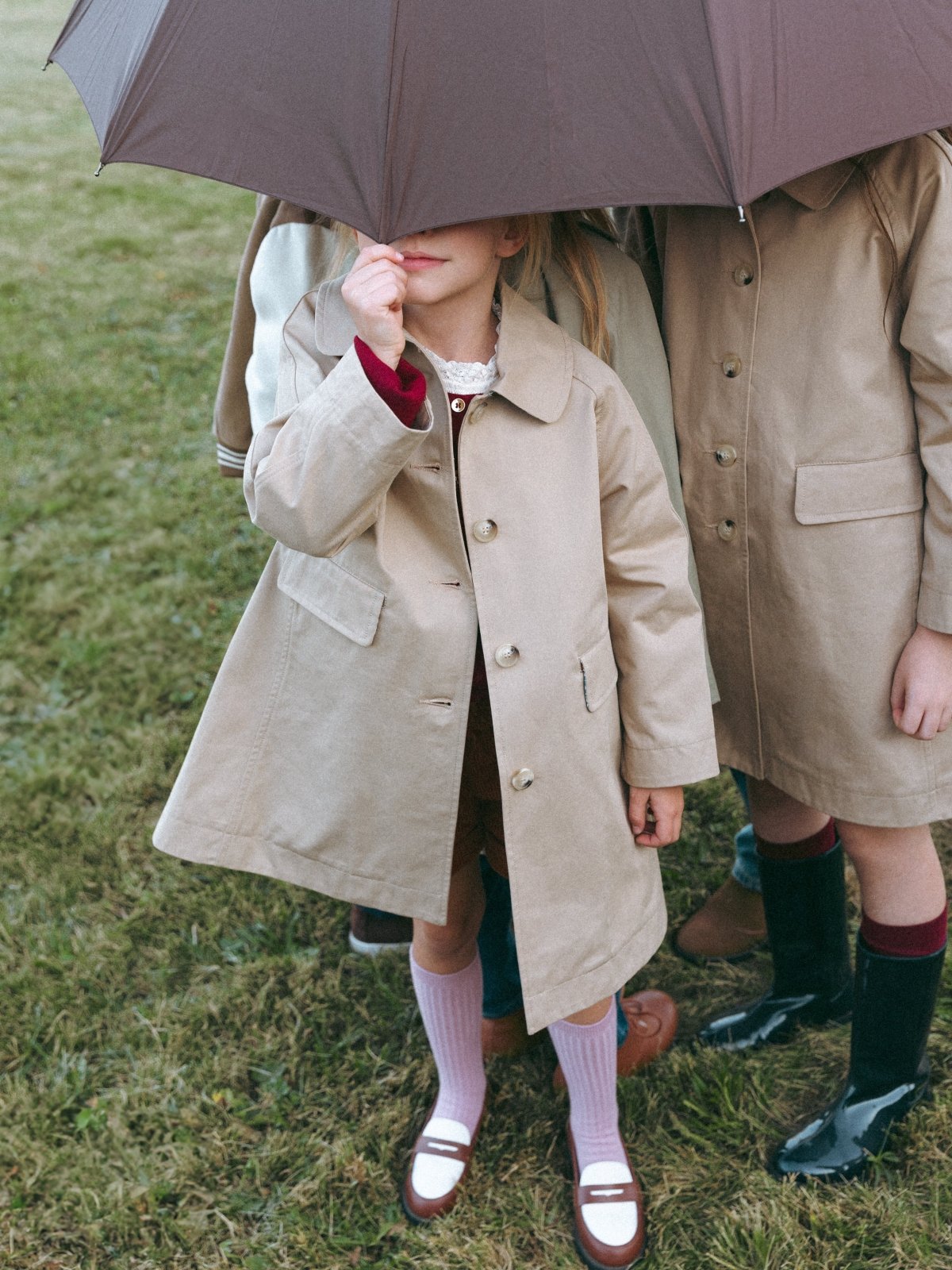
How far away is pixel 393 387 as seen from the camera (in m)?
1.67

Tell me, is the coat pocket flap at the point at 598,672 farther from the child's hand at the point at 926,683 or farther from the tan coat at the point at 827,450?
the child's hand at the point at 926,683

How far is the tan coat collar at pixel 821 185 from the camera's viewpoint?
1836 mm

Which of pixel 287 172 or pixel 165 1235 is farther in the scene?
pixel 165 1235

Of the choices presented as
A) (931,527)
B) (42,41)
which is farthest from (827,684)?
(42,41)

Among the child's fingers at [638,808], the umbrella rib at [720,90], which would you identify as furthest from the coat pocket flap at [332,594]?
the umbrella rib at [720,90]

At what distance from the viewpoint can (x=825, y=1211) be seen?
2211mm

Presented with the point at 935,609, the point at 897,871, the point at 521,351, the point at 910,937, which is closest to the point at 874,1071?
the point at 910,937

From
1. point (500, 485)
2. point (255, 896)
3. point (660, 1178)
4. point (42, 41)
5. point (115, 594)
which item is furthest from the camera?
point (42, 41)

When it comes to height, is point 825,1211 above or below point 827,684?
below

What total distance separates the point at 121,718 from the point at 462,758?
6.58ft

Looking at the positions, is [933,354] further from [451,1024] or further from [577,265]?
[451,1024]

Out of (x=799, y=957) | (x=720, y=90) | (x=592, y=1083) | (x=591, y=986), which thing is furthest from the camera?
(x=799, y=957)

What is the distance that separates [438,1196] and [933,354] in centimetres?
168

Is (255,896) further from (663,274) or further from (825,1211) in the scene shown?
(663,274)
